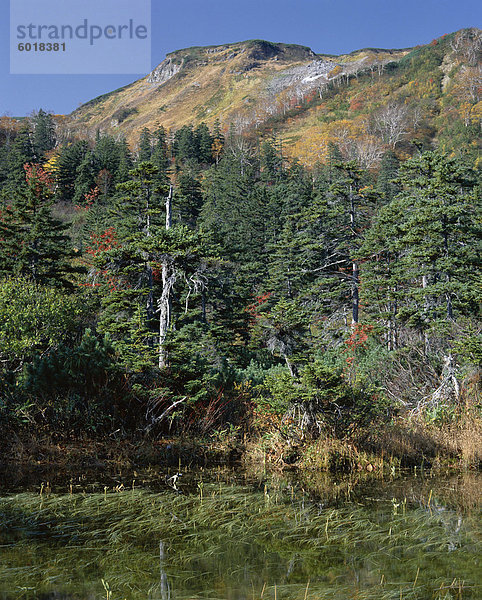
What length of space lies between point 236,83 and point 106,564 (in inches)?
6208

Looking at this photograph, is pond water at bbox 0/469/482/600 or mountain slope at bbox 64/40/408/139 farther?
mountain slope at bbox 64/40/408/139

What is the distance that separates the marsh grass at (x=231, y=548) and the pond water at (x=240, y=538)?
0.01 m

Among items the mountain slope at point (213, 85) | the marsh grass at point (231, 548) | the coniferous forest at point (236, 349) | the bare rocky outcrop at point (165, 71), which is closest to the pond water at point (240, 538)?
the marsh grass at point (231, 548)

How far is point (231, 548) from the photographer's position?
5414mm

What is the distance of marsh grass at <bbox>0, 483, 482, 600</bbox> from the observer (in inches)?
170

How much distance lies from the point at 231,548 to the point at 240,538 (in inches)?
13.9

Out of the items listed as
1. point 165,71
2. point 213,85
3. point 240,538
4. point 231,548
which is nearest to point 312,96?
point 213,85

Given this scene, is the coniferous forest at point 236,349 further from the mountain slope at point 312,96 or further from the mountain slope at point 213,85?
the mountain slope at point 213,85

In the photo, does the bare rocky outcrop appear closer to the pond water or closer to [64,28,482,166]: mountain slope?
[64,28,482,166]: mountain slope

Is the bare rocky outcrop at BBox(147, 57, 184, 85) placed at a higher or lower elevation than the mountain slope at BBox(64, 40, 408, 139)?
higher

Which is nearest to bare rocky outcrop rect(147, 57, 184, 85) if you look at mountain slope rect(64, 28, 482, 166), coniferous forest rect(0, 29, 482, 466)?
mountain slope rect(64, 28, 482, 166)

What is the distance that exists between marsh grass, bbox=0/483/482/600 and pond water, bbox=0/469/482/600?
1 centimetres

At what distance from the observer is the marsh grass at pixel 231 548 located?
4309 millimetres

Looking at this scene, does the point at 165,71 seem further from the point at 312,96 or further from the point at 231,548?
the point at 231,548
